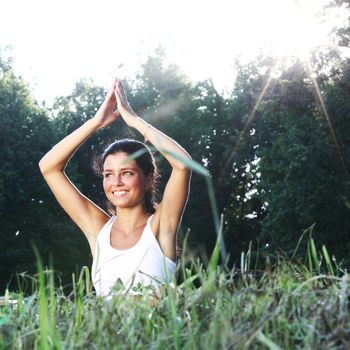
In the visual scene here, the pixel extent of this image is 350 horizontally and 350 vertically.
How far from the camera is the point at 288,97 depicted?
22.1 m

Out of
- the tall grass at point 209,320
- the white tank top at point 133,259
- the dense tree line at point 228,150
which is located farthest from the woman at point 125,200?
the dense tree line at point 228,150

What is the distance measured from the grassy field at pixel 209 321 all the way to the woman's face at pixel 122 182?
2.22 metres

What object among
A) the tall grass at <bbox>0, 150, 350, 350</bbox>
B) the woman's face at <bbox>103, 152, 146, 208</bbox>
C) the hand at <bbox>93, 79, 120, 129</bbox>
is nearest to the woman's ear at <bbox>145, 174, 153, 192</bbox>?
the woman's face at <bbox>103, 152, 146, 208</bbox>

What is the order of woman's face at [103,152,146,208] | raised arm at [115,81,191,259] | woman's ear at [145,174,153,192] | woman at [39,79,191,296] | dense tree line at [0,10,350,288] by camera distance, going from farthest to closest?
dense tree line at [0,10,350,288] < woman's ear at [145,174,153,192] < woman's face at [103,152,146,208] < raised arm at [115,81,191,259] < woman at [39,79,191,296]

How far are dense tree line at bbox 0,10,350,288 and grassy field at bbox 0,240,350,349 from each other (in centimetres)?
1859

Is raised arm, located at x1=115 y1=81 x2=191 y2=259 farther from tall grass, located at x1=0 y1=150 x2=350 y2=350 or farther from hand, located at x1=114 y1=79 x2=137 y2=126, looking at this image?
tall grass, located at x1=0 y1=150 x2=350 y2=350

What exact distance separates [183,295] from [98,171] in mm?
3226

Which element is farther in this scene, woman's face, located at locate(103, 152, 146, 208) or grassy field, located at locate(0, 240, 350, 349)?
woman's face, located at locate(103, 152, 146, 208)

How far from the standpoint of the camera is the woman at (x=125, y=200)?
3949 millimetres

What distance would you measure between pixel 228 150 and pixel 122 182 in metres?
30.1

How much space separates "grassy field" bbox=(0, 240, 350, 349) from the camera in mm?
1437

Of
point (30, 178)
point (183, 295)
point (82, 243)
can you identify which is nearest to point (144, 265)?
point (183, 295)

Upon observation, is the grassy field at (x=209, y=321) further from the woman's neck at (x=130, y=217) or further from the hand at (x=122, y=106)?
the woman's neck at (x=130, y=217)

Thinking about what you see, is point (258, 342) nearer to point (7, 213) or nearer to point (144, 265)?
point (144, 265)
